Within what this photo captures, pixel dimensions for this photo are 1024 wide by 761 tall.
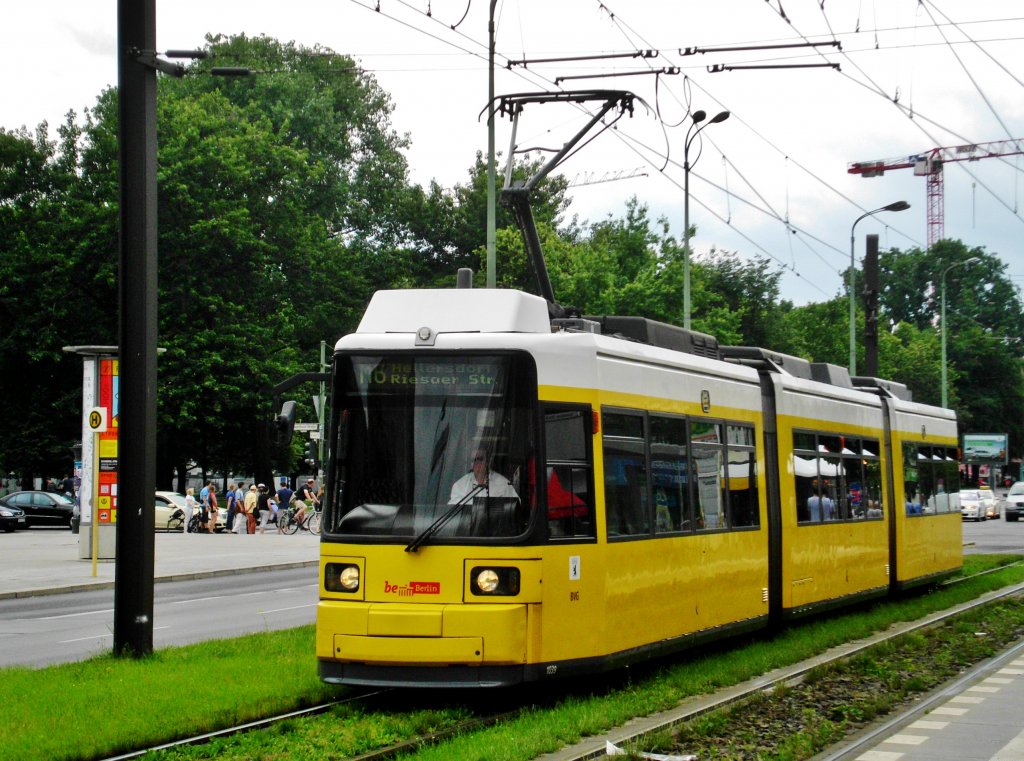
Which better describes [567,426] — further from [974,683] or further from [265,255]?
[265,255]

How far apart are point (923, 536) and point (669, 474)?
9775 mm

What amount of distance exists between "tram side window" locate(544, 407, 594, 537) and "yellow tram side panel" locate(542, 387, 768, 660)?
0.11m

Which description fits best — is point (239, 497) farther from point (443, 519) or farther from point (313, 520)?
point (443, 519)

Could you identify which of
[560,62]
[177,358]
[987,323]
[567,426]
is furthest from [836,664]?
[987,323]

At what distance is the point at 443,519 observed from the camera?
Result: 10.2 meters

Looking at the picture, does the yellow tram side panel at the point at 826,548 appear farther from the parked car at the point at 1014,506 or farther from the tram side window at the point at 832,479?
the parked car at the point at 1014,506

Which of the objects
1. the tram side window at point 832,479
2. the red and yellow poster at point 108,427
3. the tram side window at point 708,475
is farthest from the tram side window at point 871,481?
the red and yellow poster at point 108,427

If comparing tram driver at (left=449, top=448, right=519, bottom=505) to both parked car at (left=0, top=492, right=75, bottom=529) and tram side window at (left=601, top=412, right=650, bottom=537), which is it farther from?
parked car at (left=0, top=492, right=75, bottom=529)

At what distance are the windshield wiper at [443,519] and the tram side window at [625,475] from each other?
122 cm

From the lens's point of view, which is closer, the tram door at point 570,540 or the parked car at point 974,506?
the tram door at point 570,540

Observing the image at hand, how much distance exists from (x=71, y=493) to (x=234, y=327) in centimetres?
903

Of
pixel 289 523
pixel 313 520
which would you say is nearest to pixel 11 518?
pixel 289 523

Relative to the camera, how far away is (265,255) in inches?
2040

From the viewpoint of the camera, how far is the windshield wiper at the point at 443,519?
10.2 metres
